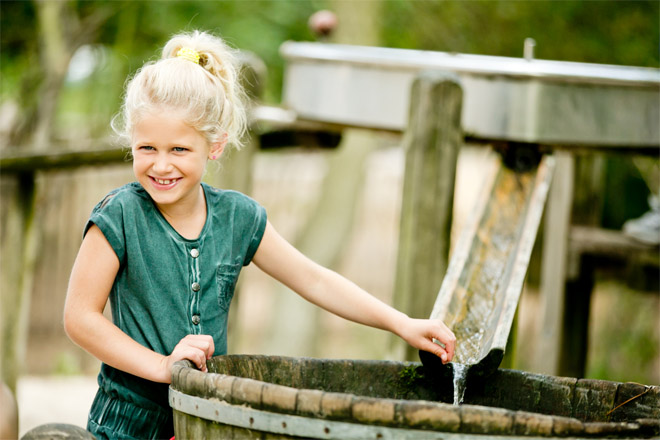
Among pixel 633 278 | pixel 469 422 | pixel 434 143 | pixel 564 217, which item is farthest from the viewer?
pixel 633 278

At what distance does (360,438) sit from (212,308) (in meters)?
0.71

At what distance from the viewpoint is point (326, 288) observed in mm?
2129

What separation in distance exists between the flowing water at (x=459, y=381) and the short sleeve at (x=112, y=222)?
77 centimetres

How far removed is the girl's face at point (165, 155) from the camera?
1.92m

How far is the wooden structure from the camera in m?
3.06

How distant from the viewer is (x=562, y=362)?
190 inches

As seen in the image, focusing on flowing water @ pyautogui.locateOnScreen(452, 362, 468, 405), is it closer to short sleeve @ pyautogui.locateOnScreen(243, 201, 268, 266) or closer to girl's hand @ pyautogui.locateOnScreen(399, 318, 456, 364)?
girl's hand @ pyautogui.locateOnScreen(399, 318, 456, 364)

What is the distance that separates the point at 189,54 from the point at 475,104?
1.51 m

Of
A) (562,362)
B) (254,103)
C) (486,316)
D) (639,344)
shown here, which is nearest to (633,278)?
(562,362)

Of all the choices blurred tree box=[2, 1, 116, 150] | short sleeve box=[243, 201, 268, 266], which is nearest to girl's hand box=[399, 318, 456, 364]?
short sleeve box=[243, 201, 268, 266]

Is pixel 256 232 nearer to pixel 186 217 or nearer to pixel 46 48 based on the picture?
pixel 186 217

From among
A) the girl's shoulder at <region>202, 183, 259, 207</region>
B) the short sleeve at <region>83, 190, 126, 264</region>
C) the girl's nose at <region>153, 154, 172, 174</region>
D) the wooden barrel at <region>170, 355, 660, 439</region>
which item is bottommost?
the wooden barrel at <region>170, 355, 660, 439</region>

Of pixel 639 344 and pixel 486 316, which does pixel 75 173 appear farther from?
pixel 486 316

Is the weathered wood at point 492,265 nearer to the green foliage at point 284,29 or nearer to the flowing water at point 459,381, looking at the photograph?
the flowing water at point 459,381
